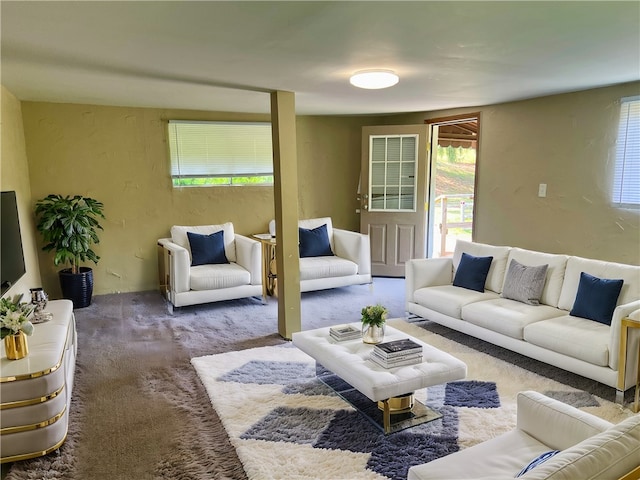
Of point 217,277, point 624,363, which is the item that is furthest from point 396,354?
point 217,277

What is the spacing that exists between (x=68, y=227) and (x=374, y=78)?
3371 mm

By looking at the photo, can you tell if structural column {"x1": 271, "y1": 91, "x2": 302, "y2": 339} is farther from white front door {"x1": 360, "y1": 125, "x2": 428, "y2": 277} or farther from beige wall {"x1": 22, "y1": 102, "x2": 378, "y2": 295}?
white front door {"x1": 360, "y1": 125, "x2": 428, "y2": 277}

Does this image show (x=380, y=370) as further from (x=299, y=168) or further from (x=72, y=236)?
(x=299, y=168)

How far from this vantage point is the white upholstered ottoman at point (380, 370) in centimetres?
233

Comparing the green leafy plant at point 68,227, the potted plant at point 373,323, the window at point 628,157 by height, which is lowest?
the potted plant at point 373,323

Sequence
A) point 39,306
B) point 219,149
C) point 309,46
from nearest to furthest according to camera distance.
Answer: point 309,46 → point 39,306 → point 219,149

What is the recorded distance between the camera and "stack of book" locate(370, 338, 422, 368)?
2496 mm

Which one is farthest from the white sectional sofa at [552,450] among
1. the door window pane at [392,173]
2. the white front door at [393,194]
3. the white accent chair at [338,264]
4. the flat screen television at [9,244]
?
the door window pane at [392,173]

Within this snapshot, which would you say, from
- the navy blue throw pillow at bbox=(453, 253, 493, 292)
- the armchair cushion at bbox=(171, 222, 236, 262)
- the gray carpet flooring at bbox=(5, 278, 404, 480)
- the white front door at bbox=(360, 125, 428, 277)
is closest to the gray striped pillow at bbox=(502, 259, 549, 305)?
the navy blue throw pillow at bbox=(453, 253, 493, 292)

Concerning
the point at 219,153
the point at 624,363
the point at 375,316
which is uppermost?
the point at 219,153

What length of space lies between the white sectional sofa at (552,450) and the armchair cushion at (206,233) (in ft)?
13.0

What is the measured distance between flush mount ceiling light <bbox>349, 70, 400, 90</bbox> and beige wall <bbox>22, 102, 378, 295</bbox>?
2.84 m

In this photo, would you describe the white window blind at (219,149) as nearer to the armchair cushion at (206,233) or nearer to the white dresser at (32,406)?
the armchair cushion at (206,233)

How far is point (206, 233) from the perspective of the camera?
528 centimetres
